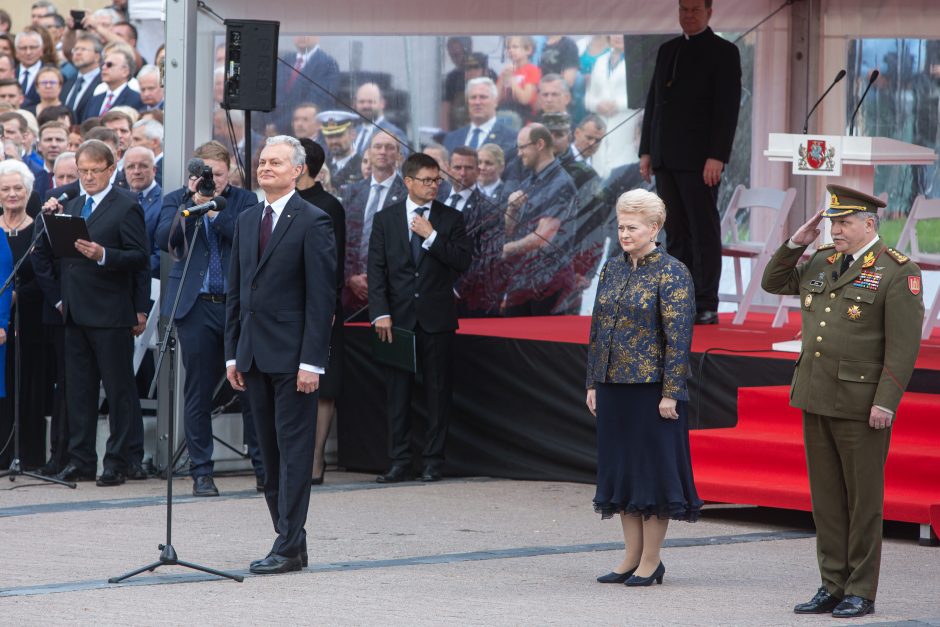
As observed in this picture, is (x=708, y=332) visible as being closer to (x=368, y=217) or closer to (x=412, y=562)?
(x=368, y=217)

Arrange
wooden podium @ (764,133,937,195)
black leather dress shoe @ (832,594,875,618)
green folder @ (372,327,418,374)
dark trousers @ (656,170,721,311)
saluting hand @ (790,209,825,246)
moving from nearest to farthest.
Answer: black leather dress shoe @ (832,594,875,618) → saluting hand @ (790,209,825,246) → wooden podium @ (764,133,937,195) → green folder @ (372,327,418,374) → dark trousers @ (656,170,721,311)

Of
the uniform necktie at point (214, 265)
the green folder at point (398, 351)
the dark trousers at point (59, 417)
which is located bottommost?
the dark trousers at point (59, 417)

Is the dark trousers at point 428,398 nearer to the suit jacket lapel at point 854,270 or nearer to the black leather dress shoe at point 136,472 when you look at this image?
the black leather dress shoe at point 136,472

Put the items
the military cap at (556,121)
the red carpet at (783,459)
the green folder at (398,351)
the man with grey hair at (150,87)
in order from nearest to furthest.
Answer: the red carpet at (783,459) < the green folder at (398,351) < the military cap at (556,121) < the man with grey hair at (150,87)

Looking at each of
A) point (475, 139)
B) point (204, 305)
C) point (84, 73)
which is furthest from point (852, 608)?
point (84, 73)

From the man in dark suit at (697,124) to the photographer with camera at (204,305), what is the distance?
2.98 m

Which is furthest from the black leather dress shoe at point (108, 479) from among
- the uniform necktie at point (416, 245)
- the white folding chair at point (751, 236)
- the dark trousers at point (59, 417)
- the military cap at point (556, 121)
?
the white folding chair at point (751, 236)

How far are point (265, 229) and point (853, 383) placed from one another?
95.8 inches

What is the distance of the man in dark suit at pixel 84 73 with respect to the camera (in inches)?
561

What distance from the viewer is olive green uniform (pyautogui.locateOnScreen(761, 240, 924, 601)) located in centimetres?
578

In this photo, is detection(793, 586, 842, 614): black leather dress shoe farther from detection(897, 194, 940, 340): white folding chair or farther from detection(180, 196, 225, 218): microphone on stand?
detection(897, 194, 940, 340): white folding chair

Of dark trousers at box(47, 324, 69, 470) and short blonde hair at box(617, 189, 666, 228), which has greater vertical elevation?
short blonde hair at box(617, 189, 666, 228)

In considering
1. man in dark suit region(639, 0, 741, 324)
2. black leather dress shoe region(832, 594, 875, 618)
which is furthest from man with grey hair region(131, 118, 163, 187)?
black leather dress shoe region(832, 594, 875, 618)

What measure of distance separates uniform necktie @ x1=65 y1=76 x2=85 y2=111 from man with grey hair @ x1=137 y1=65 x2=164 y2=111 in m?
1.31
